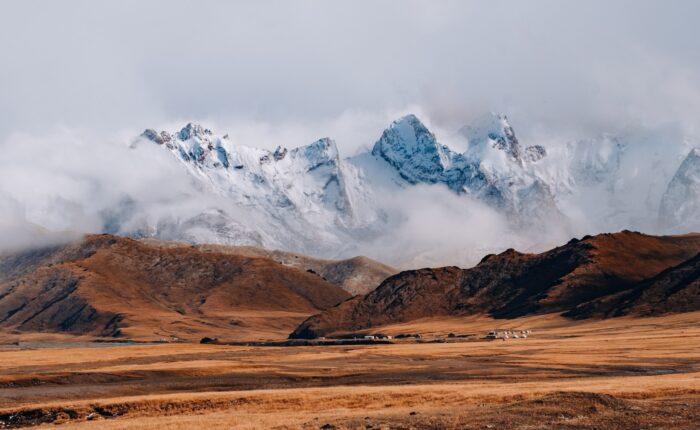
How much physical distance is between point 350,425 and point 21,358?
406ft

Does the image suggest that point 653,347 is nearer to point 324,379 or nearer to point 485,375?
point 485,375

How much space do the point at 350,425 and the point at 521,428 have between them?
37.8 ft

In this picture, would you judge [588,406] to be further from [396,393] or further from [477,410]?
[396,393]

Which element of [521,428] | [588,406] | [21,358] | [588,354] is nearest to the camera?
[521,428]

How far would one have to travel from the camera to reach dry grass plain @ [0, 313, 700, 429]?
65438mm

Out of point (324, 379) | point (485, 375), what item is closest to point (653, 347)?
point (485, 375)

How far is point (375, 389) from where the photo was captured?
291 ft

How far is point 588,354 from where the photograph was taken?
14875 cm

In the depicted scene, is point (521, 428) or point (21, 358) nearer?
point (521, 428)

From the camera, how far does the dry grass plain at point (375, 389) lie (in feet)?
215

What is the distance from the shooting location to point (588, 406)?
6550 centimetres

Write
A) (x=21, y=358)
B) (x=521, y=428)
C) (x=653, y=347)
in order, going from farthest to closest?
1. (x=21, y=358)
2. (x=653, y=347)
3. (x=521, y=428)

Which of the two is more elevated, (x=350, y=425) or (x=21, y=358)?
(x=21, y=358)

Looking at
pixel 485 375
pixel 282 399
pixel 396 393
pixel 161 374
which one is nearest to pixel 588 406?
pixel 396 393
